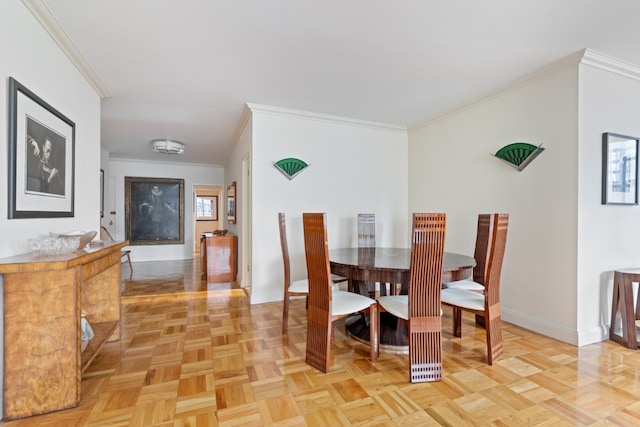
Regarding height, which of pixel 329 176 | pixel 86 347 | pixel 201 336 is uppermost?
pixel 329 176

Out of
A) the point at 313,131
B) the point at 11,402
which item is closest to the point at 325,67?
the point at 313,131

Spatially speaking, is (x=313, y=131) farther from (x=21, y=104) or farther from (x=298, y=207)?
(x=21, y=104)

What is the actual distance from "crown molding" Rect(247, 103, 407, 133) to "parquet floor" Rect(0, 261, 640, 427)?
7.94 feet

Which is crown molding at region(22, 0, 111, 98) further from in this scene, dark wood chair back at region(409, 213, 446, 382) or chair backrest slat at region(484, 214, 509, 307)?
chair backrest slat at region(484, 214, 509, 307)

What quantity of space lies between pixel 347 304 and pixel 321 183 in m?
2.08

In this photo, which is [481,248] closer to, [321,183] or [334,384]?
[334,384]

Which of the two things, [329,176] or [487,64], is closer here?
[487,64]

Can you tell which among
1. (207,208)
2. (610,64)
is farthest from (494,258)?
(207,208)

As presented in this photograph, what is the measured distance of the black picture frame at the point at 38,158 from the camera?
1638 millimetres

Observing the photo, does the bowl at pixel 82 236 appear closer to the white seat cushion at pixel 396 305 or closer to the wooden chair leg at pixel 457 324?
the white seat cushion at pixel 396 305

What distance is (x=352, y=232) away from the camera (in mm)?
4047

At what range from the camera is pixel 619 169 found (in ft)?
8.33

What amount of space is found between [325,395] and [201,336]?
1.34m

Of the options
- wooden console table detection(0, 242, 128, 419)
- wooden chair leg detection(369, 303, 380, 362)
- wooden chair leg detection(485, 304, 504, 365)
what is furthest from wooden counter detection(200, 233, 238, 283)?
wooden chair leg detection(485, 304, 504, 365)
